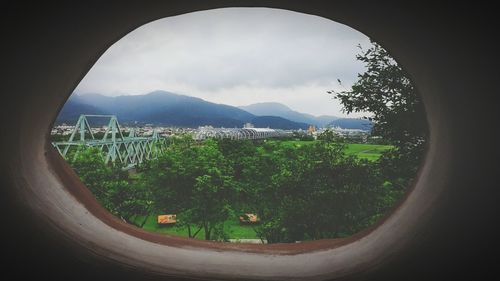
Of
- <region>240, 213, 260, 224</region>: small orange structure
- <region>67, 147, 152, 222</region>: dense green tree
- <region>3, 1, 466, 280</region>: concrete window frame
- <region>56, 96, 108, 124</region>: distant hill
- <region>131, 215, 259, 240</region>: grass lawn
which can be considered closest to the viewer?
<region>3, 1, 466, 280</region>: concrete window frame

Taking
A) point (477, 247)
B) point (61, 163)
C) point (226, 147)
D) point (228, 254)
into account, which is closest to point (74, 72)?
point (61, 163)

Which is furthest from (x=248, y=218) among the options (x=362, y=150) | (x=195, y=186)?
(x=362, y=150)

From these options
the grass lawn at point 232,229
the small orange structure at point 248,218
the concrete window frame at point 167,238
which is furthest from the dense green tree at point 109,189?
the concrete window frame at point 167,238

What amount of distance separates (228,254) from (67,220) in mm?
1343

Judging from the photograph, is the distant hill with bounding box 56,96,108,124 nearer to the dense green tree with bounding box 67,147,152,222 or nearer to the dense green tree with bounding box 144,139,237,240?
the dense green tree with bounding box 67,147,152,222

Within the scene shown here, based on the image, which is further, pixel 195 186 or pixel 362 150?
pixel 362 150

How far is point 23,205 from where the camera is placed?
277 cm

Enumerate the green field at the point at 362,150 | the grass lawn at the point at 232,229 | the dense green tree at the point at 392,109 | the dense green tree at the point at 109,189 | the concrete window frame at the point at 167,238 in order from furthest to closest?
the grass lawn at the point at 232,229, the green field at the point at 362,150, the dense green tree at the point at 109,189, the dense green tree at the point at 392,109, the concrete window frame at the point at 167,238

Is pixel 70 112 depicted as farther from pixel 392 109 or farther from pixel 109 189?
pixel 392 109

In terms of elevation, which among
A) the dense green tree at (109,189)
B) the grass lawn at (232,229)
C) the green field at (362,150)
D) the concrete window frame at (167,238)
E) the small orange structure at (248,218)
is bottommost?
the grass lawn at (232,229)

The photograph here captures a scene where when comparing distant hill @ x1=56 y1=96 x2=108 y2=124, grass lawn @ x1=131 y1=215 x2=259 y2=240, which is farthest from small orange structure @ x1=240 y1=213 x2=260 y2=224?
distant hill @ x1=56 y1=96 x2=108 y2=124

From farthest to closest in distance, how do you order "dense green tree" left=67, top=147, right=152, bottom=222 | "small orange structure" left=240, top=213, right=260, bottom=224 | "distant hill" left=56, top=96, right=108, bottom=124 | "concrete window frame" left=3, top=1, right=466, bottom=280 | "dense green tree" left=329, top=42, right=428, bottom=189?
"distant hill" left=56, top=96, right=108, bottom=124 < "small orange structure" left=240, top=213, right=260, bottom=224 < "dense green tree" left=67, top=147, right=152, bottom=222 < "dense green tree" left=329, top=42, right=428, bottom=189 < "concrete window frame" left=3, top=1, right=466, bottom=280

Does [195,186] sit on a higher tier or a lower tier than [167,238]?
lower

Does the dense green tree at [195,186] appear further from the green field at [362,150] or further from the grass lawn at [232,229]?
the grass lawn at [232,229]
